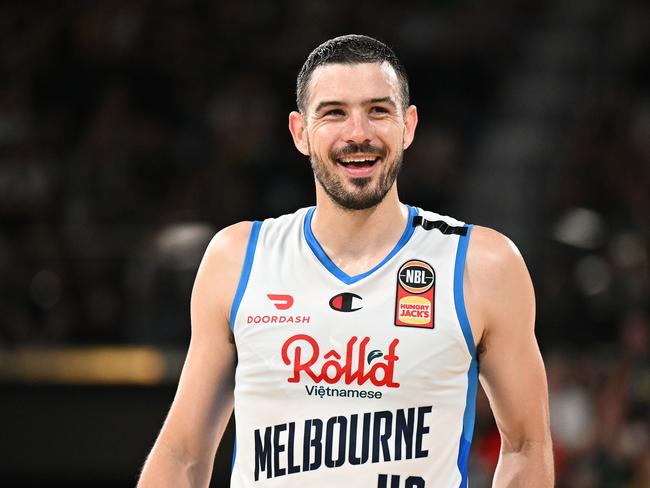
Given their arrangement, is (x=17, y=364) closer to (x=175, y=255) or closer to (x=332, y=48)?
(x=175, y=255)

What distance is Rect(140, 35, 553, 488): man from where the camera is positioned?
9.23ft

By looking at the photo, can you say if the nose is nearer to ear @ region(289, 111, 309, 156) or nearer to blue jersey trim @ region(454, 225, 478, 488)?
ear @ region(289, 111, 309, 156)

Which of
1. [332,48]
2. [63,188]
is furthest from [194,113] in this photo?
[332,48]

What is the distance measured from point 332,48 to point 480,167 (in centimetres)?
707

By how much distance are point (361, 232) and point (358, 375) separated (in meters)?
0.41

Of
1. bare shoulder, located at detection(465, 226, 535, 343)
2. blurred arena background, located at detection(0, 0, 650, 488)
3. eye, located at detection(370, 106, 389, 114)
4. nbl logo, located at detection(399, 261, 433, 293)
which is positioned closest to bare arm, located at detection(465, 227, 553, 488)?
bare shoulder, located at detection(465, 226, 535, 343)

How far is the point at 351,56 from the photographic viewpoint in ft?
9.57

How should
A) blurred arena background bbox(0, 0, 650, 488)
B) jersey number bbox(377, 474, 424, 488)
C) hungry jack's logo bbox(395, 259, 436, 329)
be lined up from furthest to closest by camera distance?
blurred arena background bbox(0, 0, 650, 488), hungry jack's logo bbox(395, 259, 436, 329), jersey number bbox(377, 474, 424, 488)

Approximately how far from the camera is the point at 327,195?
3.00 meters

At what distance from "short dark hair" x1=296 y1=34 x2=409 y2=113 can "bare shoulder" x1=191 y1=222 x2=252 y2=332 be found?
1.35ft

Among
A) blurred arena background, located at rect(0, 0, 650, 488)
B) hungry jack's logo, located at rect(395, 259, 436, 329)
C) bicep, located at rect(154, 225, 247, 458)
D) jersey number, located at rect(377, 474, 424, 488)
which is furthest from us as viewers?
blurred arena background, located at rect(0, 0, 650, 488)

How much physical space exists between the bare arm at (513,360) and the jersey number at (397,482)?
0.23 meters

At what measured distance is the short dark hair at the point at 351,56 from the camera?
2918 mm

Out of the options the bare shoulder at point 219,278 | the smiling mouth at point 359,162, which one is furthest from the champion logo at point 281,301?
the smiling mouth at point 359,162
